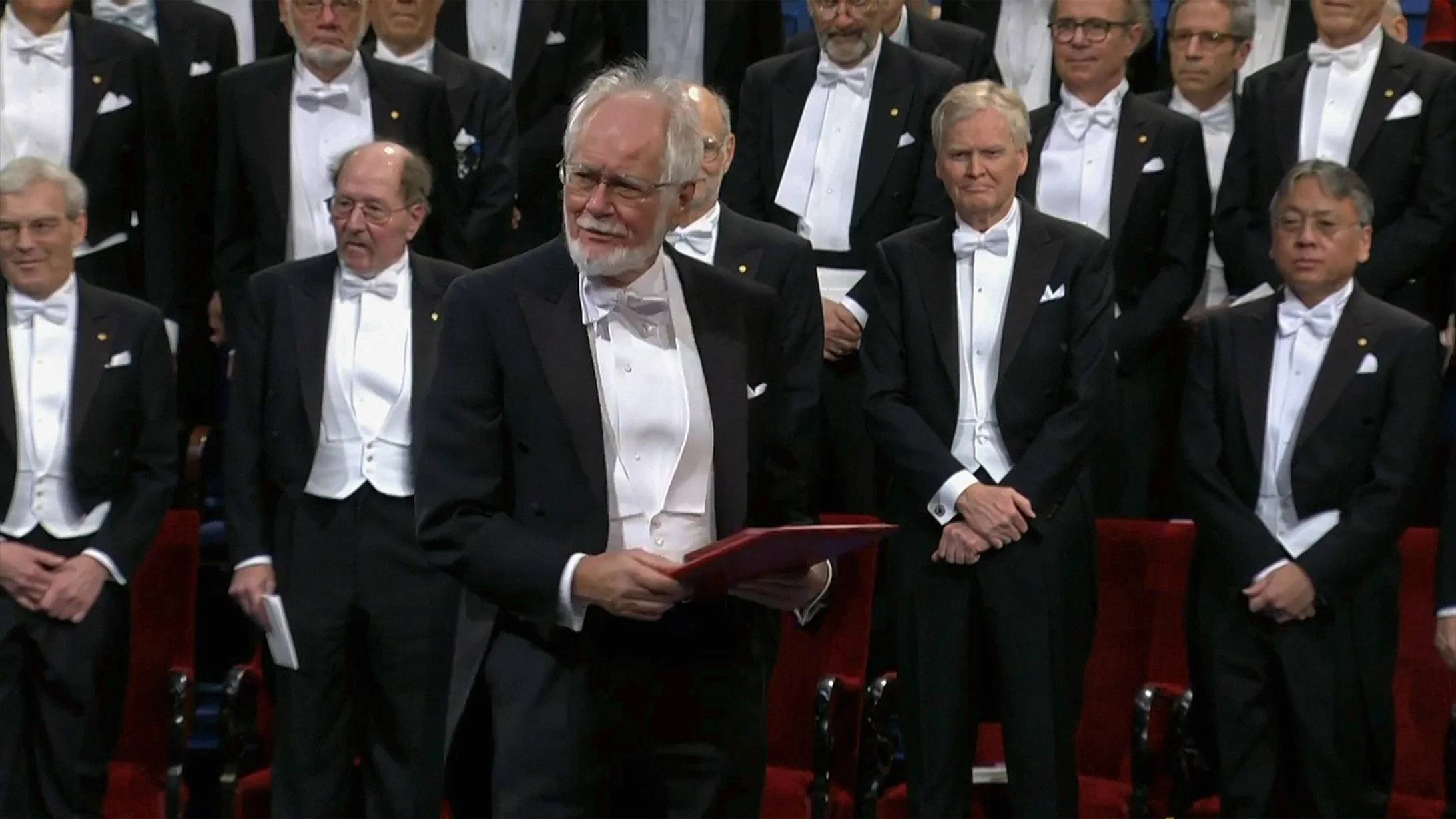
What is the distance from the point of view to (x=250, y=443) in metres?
4.96

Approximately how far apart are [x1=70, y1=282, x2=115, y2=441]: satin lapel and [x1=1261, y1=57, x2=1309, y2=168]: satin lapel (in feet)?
10.0

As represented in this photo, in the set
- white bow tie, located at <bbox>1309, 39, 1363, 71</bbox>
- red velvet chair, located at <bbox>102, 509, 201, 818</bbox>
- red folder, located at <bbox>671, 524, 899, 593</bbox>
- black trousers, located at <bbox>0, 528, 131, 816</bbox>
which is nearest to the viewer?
red folder, located at <bbox>671, 524, 899, 593</bbox>

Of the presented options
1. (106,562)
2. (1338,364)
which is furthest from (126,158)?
(1338,364)

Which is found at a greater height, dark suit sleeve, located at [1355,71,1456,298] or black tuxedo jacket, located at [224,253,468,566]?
→ dark suit sleeve, located at [1355,71,1456,298]

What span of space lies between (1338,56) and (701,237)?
1.93 metres

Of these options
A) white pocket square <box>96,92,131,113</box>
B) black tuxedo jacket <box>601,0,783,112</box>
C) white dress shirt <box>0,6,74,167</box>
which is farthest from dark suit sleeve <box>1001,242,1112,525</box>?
white dress shirt <box>0,6,74,167</box>

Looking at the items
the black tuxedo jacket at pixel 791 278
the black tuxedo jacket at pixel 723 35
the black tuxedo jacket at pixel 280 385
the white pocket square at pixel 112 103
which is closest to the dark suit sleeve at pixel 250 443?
the black tuxedo jacket at pixel 280 385

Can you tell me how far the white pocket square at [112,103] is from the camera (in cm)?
571

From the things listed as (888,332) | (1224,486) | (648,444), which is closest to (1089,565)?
(1224,486)

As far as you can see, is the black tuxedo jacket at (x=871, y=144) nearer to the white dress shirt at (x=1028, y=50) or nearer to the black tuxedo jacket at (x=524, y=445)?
the white dress shirt at (x=1028, y=50)

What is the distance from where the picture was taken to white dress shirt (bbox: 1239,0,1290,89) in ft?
20.9

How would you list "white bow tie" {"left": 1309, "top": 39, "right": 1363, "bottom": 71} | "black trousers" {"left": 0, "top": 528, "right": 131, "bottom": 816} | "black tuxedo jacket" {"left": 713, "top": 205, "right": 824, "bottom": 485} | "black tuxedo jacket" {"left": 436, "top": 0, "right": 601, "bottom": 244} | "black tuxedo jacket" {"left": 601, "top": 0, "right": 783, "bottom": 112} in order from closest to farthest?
"black tuxedo jacket" {"left": 713, "top": 205, "right": 824, "bottom": 485} → "black trousers" {"left": 0, "top": 528, "right": 131, "bottom": 816} → "white bow tie" {"left": 1309, "top": 39, "right": 1363, "bottom": 71} → "black tuxedo jacket" {"left": 436, "top": 0, "right": 601, "bottom": 244} → "black tuxedo jacket" {"left": 601, "top": 0, "right": 783, "bottom": 112}

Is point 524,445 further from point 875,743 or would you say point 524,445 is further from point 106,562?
point 106,562

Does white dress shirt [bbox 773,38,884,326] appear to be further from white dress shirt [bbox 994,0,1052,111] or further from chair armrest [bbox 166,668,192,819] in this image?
chair armrest [bbox 166,668,192,819]
